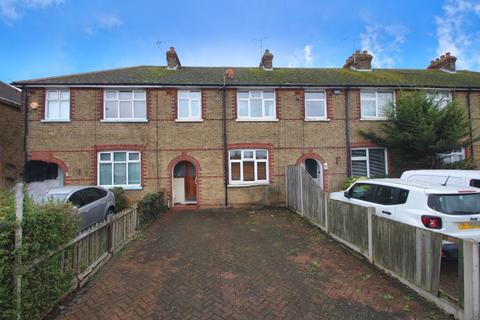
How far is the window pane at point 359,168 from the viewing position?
40.1 feet

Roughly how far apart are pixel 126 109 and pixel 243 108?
583 centimetres

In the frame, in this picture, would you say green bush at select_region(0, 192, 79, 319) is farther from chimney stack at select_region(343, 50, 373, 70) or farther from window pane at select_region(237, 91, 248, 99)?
chimney stack at select_region(343, 50, 373, 70)

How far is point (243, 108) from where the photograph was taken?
11961mm

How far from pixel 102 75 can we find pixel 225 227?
10.3 metres

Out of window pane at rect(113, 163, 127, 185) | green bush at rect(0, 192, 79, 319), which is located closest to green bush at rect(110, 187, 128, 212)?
window pane at rect(113, 163, 127, 185)

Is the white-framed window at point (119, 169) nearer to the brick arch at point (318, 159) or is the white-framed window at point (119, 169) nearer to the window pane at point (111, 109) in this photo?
the window pane at point (111, 109)

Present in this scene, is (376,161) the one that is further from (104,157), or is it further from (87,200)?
(104,157)

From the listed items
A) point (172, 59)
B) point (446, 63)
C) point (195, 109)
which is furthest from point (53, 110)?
point (446, 63)

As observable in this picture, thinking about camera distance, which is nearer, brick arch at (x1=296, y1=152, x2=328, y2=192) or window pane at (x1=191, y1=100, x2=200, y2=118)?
window pane at (x1=191, y1=100, x2=200, y2=118)

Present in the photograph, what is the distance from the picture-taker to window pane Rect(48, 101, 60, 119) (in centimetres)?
1115

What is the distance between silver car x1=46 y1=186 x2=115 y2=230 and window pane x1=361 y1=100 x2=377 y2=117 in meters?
12.7

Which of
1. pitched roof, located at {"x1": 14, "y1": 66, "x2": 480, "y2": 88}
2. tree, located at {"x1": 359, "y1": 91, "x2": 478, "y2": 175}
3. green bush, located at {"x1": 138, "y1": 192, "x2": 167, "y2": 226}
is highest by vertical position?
pitched roof, located at {"x1": 14, "y1": 66, "x2": 480, "y2": 88}

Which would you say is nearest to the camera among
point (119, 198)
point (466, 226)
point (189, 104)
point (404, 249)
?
point (404, 249)

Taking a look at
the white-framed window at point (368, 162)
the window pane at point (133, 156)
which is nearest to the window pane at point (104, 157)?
A: the window pane at point (133, 156)
